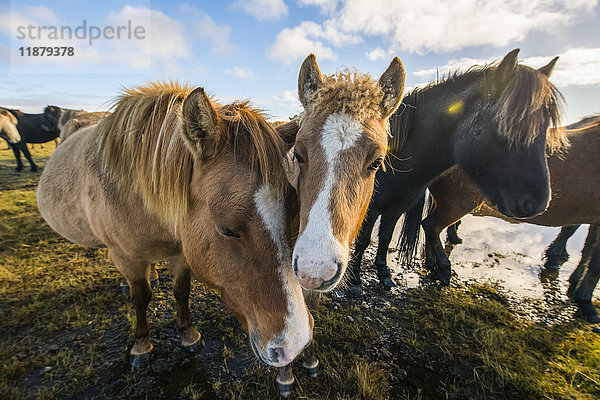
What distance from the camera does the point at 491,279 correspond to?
4363 mm

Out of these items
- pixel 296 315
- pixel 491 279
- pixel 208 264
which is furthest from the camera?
pixel 491 279

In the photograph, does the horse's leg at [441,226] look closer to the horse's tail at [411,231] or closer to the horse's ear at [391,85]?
the horse's tail at [411,231]

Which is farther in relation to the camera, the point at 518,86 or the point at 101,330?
the point at 101,330

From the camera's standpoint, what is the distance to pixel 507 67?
2641 millimetres

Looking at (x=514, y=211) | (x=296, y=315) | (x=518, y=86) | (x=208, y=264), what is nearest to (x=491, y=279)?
(x=514, y=211)

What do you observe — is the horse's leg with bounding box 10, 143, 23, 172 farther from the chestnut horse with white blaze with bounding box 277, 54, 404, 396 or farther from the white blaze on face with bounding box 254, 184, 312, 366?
the white blaze on face with bounding box 254, 184, 312, 366

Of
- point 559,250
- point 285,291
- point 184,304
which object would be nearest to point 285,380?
point 184,304

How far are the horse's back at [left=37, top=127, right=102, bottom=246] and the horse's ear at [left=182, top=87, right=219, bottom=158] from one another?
1544mm

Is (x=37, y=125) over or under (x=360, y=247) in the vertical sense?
over

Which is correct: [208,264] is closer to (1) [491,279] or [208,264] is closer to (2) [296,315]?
(2) [296,315]

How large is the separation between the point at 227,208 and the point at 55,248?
5.54m

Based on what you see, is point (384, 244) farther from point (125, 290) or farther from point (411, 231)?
point (125, 290)

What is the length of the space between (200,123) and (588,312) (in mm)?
5705

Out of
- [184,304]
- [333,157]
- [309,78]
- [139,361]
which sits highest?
[309,78]
